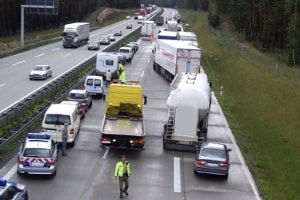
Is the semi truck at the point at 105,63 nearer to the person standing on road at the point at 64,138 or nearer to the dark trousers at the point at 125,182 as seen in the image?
the person standing on road at the point at 64,138

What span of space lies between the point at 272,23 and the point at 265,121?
155ft

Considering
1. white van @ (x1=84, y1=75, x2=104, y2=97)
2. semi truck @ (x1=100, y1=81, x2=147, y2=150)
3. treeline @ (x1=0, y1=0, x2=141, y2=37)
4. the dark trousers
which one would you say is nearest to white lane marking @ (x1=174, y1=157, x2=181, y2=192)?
semi truck @ (x1=100, y1=81, x2=147, y2=150)

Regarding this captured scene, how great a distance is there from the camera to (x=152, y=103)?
1630 inches

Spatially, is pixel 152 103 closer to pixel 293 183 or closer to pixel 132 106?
pixel 132 106

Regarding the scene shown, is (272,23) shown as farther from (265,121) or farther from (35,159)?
(35,159)

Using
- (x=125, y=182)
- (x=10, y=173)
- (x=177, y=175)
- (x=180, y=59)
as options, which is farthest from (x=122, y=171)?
(x=180, y=59)

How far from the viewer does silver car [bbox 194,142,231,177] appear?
903 inches

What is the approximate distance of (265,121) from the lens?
35.0m

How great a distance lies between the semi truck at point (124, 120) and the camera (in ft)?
85.0

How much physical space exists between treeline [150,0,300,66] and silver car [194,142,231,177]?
134 feet

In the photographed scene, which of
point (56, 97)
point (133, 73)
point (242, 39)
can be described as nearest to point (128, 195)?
point (56, 97)

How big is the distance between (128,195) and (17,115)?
11209 mm

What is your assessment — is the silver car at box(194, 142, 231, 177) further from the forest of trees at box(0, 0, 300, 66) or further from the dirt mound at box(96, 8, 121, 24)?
the dirt mound at box(96, 8, 121, 24)

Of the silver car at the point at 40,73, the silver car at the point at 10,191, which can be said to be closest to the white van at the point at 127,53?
the silver car at the point at 40,73
